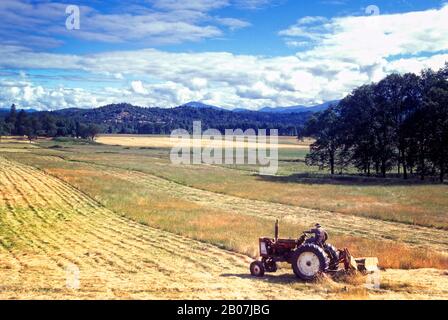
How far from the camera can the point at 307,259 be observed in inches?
508

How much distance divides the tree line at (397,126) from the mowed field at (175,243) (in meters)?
14.4

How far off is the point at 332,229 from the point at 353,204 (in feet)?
37.9

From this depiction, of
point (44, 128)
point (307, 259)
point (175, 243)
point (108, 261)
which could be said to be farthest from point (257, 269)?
point (44, 128)

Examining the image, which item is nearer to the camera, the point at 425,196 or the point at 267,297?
the point at 267,297

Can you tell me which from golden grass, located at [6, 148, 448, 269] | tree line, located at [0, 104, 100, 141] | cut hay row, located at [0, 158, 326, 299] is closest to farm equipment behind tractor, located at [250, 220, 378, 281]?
cut hay row, located at [0, 158, 326, 299]

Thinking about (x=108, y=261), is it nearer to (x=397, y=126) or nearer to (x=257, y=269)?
(x=257, y=269)

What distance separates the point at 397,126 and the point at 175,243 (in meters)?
48.5

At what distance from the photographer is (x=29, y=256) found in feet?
54.7

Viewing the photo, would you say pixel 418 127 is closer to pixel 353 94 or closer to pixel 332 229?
pixel 353 94

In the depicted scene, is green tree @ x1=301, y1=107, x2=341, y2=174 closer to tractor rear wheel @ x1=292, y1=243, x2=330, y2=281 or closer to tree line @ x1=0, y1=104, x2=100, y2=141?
tractor rear wheel @ x1=292, y1=243, x2=330, y2=281

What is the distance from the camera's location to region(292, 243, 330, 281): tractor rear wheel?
1275 cm

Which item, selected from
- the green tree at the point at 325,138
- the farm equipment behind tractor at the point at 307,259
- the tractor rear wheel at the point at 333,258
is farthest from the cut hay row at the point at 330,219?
the green tree at the point at 325,138

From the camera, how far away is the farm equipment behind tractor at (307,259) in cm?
1283
